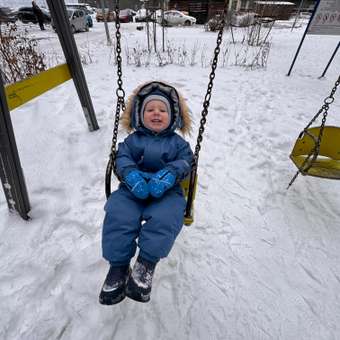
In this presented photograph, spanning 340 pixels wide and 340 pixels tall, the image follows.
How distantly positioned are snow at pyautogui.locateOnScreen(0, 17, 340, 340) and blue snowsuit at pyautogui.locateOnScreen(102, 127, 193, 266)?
410 millimetres

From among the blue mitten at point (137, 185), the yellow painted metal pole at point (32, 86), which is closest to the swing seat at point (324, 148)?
the blue mitten at point (137, 185)

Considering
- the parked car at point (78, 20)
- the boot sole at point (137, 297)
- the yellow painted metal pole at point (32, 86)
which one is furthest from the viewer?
the parked car at point (78, 20)

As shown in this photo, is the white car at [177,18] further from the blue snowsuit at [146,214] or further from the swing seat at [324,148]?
the blue snowsuit at [146,214]

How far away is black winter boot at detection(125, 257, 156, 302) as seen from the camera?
3.85ft

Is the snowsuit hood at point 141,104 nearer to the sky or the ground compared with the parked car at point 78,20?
nearer to the ground

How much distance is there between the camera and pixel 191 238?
5.91ft

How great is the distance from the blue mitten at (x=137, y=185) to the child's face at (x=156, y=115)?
1.20 ft

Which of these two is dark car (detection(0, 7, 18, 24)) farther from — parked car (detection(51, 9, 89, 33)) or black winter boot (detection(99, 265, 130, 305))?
parked car (detection(51, 9, 89, 33))

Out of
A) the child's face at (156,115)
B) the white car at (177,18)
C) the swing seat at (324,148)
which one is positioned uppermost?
the white car at (177,18)

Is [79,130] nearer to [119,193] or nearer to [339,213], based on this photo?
[119,193]

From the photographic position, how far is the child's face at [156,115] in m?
1.52

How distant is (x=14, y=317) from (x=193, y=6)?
20.9 meters

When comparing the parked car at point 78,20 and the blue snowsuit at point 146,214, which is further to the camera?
the parked car at point 78,20

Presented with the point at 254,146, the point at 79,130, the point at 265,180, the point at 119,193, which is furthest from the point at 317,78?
the point at 119,193
